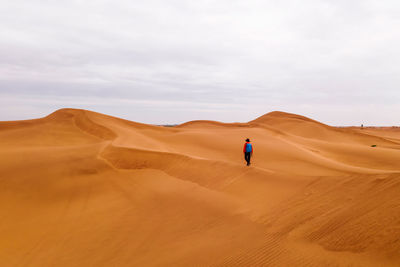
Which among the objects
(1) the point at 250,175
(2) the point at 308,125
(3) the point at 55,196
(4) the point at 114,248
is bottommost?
(4) the point at 114,248

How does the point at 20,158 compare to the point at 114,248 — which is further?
the point at 20,158

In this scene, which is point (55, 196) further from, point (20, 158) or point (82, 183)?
point (20, 158)

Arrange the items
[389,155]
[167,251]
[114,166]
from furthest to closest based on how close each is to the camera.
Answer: [389,155] < [114,166] < [167,251]

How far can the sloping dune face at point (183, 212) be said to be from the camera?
168 inches

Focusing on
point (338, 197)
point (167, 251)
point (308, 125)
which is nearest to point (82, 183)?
point (167, 251)

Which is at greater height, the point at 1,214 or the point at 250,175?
the point at 250,175

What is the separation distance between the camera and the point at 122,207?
6.78 meters

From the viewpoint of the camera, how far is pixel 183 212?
632cm

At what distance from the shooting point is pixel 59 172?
27.9ft

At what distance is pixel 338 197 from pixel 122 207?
5717 mm

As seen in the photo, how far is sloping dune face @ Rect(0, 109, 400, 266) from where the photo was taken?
427 cm

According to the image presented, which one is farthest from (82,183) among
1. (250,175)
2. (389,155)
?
(389,155)

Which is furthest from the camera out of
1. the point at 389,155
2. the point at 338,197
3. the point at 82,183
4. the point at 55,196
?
the point at 389,155

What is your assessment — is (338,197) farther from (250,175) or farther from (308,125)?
(308,125)
